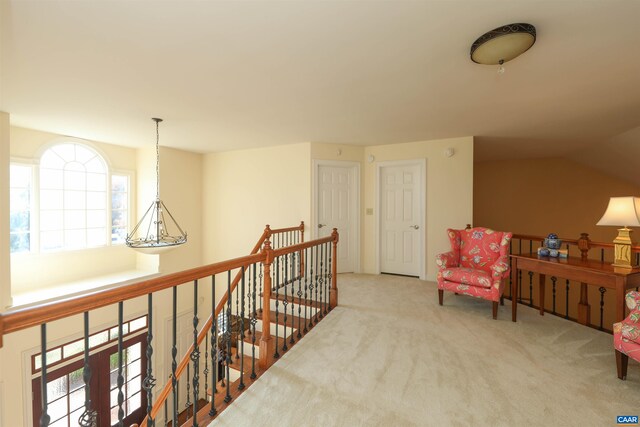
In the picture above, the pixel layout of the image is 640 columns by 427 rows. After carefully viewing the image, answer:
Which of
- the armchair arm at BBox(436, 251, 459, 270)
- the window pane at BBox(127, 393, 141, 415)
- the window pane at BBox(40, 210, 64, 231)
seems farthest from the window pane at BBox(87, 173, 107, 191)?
the armchair arm at BBox(436, 251, 459, 270)

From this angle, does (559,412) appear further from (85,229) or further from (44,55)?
(85,229)

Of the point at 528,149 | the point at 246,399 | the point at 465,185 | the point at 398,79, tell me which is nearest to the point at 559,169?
the point at 528,149

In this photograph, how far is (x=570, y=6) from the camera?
1509mm

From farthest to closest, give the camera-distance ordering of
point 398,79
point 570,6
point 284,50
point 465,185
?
point 465,185 → point 398,79 → point 284,50 → point 570,6

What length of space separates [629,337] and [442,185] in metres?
2.94

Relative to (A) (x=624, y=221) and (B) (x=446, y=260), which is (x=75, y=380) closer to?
(B) (x=446, y=260)

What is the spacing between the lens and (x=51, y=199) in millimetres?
4164

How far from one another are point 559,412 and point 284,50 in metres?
2.94

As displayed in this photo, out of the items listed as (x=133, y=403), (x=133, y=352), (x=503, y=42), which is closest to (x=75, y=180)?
(x=133, y=352)

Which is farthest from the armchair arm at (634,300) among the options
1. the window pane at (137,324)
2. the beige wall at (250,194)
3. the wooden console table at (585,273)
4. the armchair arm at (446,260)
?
the window pane at (137,324)

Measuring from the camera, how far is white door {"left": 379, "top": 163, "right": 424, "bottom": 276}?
4.70 meters

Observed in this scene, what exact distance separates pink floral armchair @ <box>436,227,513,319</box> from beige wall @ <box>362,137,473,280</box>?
802 millimetres

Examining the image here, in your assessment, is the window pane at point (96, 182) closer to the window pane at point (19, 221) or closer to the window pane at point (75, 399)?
the window pane at point (19, 221)

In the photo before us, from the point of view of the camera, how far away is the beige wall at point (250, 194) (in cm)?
487
